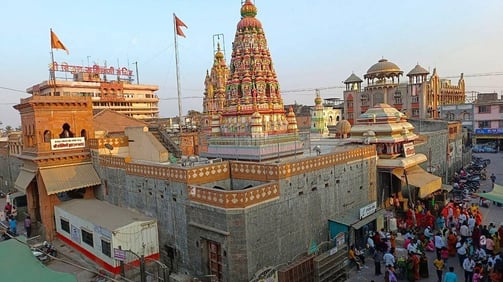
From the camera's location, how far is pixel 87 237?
1508cm

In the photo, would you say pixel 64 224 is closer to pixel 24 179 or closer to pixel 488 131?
pixel 24 179

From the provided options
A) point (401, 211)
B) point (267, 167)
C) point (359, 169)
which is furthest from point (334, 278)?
point (401, 211)

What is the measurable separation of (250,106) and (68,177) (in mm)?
10126

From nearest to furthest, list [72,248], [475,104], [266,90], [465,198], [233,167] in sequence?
[233,167] < [72,248] < [266,90] < [465,198] < [475,104]

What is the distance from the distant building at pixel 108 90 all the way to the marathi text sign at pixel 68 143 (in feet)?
108

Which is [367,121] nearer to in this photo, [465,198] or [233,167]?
[465,198]

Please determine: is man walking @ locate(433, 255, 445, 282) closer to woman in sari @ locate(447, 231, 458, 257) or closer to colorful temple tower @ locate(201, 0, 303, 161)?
woman in sari @ locate(447, 231, 458, 257)

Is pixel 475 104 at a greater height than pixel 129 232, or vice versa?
pixel 475 104

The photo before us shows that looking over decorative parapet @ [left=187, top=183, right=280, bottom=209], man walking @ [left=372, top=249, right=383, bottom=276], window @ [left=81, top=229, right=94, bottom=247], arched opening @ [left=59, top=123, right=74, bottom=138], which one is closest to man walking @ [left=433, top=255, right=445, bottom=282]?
man walking @ [left=372, top=249, right=383, bottom=276]

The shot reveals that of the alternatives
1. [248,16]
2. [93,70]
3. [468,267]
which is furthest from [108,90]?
[468,267]

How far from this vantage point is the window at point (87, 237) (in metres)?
14.8

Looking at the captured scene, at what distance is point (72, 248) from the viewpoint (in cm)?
1667

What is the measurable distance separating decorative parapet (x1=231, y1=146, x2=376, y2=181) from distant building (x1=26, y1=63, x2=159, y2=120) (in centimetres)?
4133

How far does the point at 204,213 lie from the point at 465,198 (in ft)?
57.6
